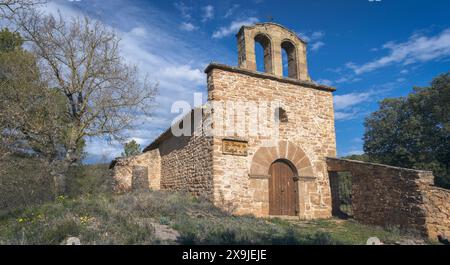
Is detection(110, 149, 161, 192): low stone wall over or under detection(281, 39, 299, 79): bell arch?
under

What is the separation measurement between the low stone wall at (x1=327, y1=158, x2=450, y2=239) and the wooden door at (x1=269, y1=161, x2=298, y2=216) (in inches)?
69.2

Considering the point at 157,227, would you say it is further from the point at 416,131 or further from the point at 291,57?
the point at 416,131

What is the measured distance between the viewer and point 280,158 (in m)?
9.54

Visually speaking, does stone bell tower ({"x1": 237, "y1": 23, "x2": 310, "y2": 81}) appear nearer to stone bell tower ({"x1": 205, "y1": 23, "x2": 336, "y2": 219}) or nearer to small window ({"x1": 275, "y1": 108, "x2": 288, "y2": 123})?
stone bell tower ({"x1": 205, "y1": 23, "x2": 336, "y2": 219})

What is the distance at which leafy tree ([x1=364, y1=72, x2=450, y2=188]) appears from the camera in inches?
726

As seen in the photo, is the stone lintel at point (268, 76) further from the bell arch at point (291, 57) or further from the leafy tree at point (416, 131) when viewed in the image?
the leafy tree at point (416, 131)

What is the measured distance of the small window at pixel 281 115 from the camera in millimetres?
10031

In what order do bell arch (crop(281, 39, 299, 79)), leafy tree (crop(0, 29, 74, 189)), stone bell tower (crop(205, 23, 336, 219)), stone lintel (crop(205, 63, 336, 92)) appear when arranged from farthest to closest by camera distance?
bell arch (crop(281, 39, 299, 79)) < leafy tree (crop(0, 29, 74, 189)) < stone lintel (crop(205, 63, 336, 92)) < stone bell tower (crop(205, 23, 336, 219))

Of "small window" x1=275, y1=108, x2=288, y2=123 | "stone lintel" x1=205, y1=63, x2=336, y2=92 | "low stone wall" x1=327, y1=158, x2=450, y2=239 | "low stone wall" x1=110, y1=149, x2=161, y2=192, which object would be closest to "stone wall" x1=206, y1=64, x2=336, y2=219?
"stone lintel" x1=205, y1=63, x2=336, y2=92

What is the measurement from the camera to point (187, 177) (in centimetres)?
1033
